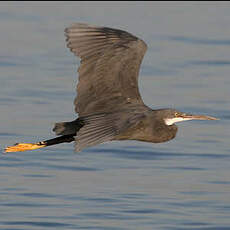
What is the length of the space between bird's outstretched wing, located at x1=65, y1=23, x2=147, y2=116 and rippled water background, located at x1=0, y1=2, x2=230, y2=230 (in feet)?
2.99

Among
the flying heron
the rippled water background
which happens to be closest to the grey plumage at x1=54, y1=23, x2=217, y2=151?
the flying heron

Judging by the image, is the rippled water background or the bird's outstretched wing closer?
the rippled water background

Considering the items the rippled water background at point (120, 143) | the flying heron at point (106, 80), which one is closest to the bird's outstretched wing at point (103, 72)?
the flying heron at point (106, 80)

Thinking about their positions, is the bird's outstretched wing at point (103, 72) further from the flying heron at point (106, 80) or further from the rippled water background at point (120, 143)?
the rippled water background at point (120, 143)

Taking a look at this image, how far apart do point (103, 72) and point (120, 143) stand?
2476 millimetres

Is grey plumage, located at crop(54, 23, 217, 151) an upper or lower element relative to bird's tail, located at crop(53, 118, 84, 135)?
upper

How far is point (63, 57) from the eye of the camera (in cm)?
1550

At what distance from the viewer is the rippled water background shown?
9.34 metres

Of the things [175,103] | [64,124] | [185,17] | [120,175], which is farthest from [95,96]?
[185,17]

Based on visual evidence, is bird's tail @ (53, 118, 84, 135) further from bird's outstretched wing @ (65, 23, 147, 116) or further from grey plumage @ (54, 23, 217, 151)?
bird's outstretched wing @ (65, 23, 147, 116)

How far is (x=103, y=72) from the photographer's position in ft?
31.1

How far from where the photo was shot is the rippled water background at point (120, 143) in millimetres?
9344

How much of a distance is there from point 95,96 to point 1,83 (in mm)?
4494

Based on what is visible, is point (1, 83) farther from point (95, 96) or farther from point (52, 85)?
point (95, 96)
